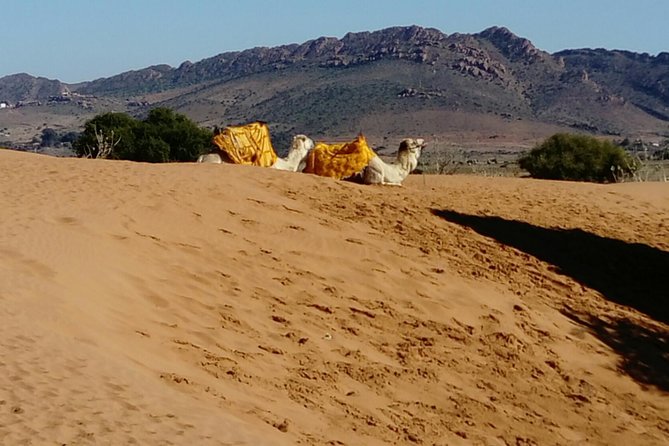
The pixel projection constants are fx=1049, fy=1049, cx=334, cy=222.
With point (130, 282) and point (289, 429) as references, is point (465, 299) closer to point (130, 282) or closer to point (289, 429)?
point (130, 282)

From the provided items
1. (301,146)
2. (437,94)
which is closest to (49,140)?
(437,94)

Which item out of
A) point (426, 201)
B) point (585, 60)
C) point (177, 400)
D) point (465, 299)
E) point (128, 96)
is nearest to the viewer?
point (177, 400)

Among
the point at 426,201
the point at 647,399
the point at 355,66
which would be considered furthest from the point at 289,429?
the point at 355,66

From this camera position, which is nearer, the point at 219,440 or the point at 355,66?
the point at 219,440

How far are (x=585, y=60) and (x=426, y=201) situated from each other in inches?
3626

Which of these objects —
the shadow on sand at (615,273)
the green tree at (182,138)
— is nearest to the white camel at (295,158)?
the shadow on sand at (615,273)

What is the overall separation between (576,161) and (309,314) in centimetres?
2039

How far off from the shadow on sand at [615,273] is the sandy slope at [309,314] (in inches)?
1.5

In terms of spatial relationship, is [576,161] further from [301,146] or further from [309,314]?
[309,314]

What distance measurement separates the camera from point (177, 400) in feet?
21.6

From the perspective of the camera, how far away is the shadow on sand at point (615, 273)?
36.0ft

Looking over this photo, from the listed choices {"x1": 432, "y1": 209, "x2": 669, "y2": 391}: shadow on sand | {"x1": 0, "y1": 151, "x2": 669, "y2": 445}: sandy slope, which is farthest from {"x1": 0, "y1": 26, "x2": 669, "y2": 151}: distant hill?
{"x1": 0, "y1": 151, "x2": 669, "y2": 445}: sandy slope

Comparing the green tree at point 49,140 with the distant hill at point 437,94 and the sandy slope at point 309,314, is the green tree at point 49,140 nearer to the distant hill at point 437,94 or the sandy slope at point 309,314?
the distant hill at point 437,94

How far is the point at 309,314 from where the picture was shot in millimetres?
10102
